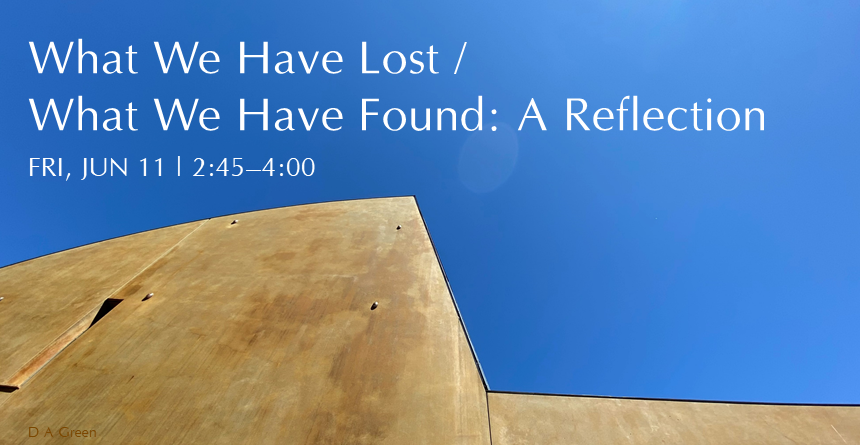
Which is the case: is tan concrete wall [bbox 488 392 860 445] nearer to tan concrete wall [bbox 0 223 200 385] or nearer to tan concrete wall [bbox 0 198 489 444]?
tan concrete wall [bbox 0 198 489 444]

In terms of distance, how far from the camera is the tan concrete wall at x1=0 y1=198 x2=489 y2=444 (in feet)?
12.3

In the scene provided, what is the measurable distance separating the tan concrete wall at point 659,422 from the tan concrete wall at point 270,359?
1.19 feet

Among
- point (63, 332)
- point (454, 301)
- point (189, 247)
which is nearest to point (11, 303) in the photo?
point (63, 332)

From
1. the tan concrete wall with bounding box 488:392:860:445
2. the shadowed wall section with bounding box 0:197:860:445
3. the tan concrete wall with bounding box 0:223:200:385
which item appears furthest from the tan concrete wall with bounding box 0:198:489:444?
the tan concrete wall with bounding box 488:392:860:445

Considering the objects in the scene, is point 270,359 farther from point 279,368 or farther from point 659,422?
point 659,422

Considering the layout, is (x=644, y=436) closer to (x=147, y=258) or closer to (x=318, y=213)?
(x=318, y=213)

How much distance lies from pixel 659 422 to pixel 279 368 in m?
4.05

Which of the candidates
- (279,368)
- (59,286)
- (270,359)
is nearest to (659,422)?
(279,368)

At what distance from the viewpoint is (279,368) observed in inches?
176

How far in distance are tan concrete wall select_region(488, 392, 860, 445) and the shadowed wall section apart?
1cm

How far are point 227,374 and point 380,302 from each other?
6.97ft

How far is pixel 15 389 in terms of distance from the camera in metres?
4.05

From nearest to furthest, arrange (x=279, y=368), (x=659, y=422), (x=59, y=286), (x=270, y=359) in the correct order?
(x=659, y=422) → (x=279, y=368) → (x=270, y=359) → (x=59, y=286)

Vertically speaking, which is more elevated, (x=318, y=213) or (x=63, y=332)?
(x=318, y=213)
